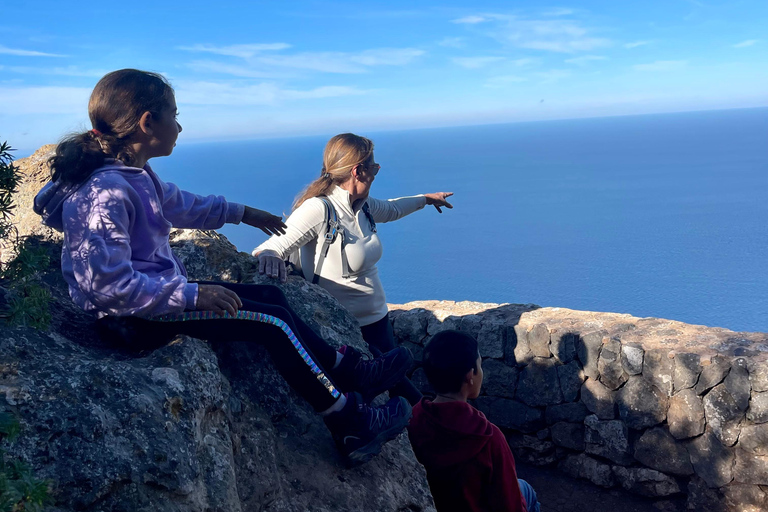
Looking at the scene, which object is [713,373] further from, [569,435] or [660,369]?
[569,435]

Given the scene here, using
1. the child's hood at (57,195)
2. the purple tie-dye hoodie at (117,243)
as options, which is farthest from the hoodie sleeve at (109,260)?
the child's hood at (57,195)

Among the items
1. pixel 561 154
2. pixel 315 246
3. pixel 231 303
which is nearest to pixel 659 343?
pixel 315 246

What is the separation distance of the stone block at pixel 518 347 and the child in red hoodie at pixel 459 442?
117 inches

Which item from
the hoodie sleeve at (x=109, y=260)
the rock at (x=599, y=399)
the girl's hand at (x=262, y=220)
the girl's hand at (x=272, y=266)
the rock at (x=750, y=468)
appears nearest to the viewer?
the hoodie sleeve at (x=109, y=260)

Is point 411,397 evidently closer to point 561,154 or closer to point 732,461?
point 732,461

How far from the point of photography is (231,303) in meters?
2.15

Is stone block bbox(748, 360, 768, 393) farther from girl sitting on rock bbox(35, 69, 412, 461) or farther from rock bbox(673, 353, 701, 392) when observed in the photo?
girl sitting on rock bbox(35, 69, 412, 461)

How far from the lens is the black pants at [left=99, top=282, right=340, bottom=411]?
86.4 inches

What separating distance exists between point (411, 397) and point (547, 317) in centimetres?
244

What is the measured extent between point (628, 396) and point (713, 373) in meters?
0.69

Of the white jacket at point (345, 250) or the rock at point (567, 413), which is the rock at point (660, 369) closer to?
the rock at point (567, 413)

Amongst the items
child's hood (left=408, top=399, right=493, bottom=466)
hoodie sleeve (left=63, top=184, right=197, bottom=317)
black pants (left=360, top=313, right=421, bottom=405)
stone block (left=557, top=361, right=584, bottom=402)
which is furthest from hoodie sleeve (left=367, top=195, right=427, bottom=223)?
stone block (left=557, top=361, right=584, bottom=402)

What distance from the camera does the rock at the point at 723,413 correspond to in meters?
4.56

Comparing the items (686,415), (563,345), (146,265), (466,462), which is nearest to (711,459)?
(686,415)
